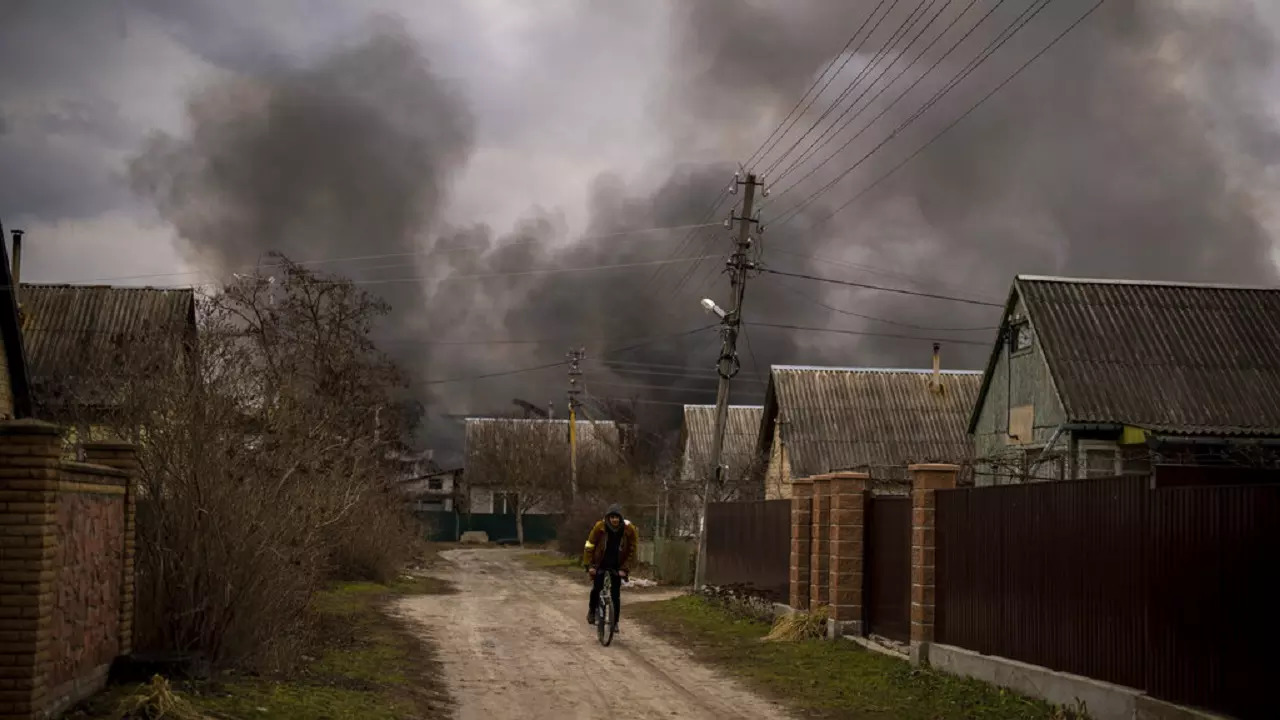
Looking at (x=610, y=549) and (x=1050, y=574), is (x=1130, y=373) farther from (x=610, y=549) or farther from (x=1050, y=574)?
(x=1050, y=574)

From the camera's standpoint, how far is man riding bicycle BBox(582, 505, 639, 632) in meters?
17.9

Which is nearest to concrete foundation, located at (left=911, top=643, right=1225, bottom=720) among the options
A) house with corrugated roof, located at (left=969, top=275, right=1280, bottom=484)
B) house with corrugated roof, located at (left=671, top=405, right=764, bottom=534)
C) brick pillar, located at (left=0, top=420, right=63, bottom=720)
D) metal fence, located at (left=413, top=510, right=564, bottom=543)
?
brick pillar, located at (left=0, top=420, right=63, bottom=720)

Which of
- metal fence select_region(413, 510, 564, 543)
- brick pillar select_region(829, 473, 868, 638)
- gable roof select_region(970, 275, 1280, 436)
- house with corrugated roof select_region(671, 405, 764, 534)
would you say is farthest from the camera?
metal fence select_region(413, 510, 564, 543)

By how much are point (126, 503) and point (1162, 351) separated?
20.8 meters

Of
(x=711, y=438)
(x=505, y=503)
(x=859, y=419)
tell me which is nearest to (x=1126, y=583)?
(x=859, y=419)

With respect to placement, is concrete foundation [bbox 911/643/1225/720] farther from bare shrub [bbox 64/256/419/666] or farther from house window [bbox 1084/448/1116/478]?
house window [bbox 1084/448/1116/478]

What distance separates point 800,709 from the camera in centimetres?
1235

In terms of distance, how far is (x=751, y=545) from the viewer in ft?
78.4

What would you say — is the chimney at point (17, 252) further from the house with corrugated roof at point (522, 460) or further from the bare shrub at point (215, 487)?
the house with corrugated roof at point (522, 460)

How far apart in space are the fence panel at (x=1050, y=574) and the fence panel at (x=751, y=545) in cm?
683

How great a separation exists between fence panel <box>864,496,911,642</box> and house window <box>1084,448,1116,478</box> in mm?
8633

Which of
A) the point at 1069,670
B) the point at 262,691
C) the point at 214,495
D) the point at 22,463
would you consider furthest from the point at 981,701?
the point at 22,463

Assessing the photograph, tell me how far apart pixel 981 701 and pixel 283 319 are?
19.8 metres

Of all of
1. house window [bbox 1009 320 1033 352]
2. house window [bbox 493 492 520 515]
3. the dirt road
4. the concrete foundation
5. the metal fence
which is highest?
house window [bbox 1009 320 1033 352]
